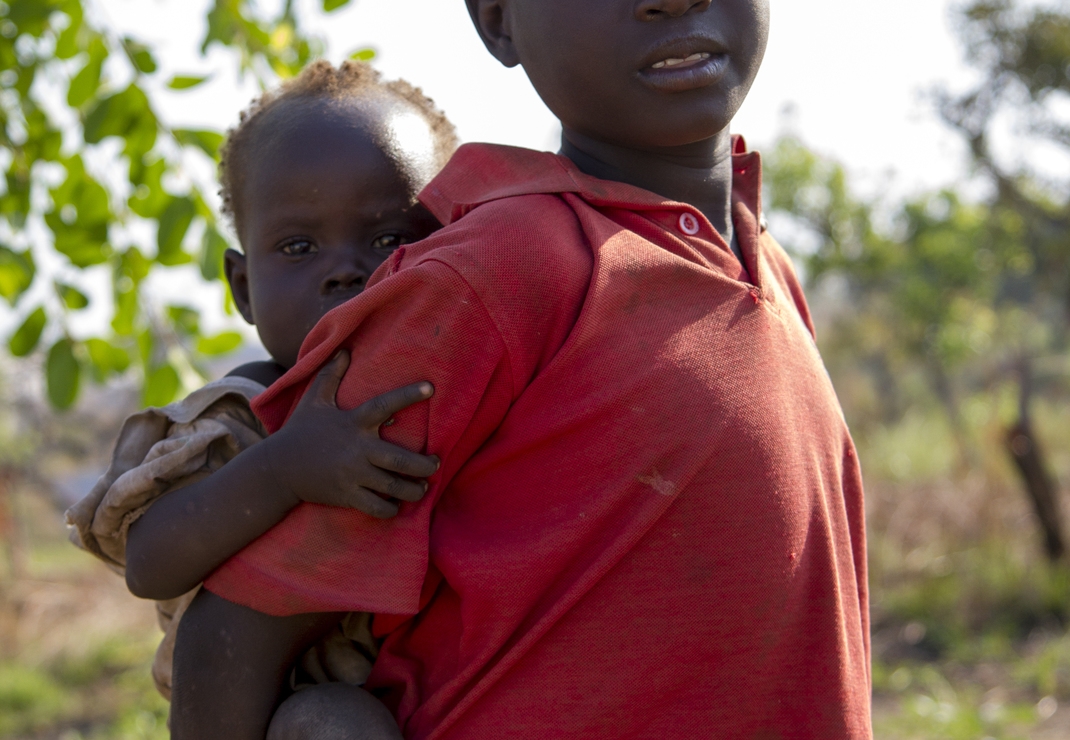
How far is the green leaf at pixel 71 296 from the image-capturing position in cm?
272

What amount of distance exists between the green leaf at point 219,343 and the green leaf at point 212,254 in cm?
29

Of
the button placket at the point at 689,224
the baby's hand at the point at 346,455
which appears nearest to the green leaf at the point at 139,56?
the baby's hand at the point at 346,455

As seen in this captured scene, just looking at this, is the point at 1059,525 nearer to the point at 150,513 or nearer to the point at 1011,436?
the point at 1011,436

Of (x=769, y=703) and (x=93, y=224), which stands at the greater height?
(x=93, y=224)

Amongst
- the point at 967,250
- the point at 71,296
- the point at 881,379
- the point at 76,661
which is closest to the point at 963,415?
the point at 967,250

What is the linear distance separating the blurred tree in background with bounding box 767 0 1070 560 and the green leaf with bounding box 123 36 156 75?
6553 millimetres

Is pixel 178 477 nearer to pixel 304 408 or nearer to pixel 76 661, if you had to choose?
pixel 304 408

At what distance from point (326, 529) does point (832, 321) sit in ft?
57.4

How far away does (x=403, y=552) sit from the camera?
1124 mm

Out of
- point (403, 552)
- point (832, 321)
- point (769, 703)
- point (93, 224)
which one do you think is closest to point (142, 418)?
point (403, 552)

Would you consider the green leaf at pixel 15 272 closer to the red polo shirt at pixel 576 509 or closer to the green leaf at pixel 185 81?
the green leaf at pixel 185 81

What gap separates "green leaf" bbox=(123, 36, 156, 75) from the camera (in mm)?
2516

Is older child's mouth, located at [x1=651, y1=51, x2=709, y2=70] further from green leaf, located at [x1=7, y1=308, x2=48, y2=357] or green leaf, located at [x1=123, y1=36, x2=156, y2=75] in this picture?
green leaf, located at [x1=7, y1=308, x2=48, y2=357]

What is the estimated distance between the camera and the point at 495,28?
1.39 meters
